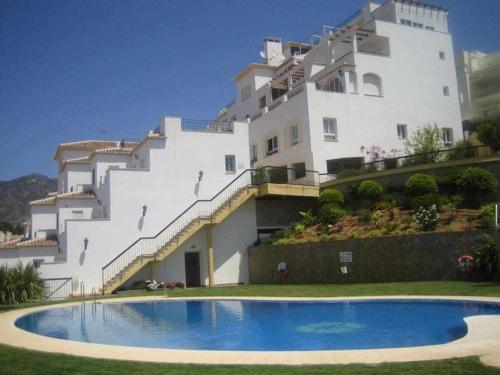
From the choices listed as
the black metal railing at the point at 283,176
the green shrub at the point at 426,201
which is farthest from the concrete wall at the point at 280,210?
the green shrub at the point at 426,201

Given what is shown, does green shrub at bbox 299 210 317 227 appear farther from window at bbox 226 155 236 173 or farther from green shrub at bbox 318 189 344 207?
window at bbox 226 155 236 173

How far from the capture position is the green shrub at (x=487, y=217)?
57.0 ft

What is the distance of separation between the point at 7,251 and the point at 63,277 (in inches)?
258

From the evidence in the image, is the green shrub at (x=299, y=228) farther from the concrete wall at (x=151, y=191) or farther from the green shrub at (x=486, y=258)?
the green shrub at (x=486, y=258)

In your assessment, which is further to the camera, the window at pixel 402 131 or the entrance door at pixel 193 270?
the window at pixel 402 131

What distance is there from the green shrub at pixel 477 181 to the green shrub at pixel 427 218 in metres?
1.80

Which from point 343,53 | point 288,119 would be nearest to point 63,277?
point 288,119

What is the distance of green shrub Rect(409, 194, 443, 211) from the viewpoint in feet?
69.3

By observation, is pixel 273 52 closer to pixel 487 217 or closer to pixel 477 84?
pixel 477 84

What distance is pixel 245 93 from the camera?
45.0 m

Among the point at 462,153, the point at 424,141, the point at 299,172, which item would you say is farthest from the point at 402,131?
the point at 462,153

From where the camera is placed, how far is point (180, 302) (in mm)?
19641

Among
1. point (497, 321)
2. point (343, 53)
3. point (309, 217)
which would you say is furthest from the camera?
point (343, 53)

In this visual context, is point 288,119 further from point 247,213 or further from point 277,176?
point 247,213
